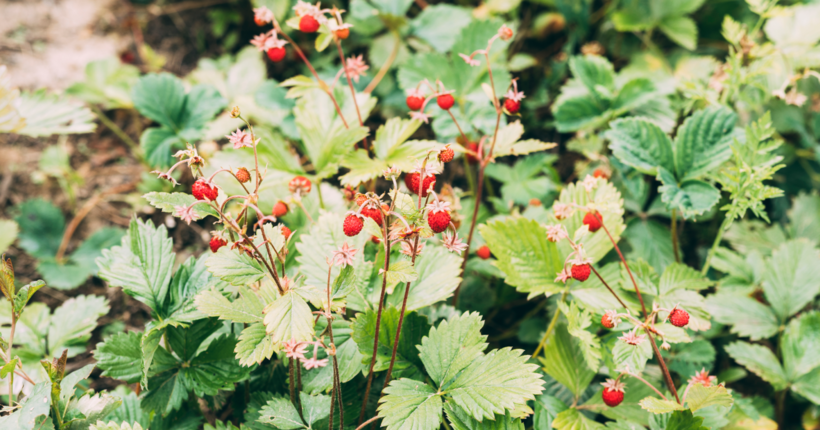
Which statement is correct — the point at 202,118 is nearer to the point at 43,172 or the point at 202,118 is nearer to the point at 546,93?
the point at 43,172

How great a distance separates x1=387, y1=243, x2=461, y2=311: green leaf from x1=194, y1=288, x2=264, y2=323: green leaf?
1.27ft

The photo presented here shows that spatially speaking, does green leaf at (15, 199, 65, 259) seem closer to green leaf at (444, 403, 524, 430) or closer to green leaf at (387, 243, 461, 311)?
green leaf at (387, 243, 461, 311)

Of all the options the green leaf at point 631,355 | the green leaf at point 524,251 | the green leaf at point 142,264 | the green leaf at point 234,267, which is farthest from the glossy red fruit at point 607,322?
the green leaf at point 142,264

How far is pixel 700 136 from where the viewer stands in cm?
170

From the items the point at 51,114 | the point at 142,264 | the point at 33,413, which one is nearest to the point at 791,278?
the point at 142,264

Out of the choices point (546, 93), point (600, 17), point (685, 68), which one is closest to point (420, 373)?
point (546, 93)

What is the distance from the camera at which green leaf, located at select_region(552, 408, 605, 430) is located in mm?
1389

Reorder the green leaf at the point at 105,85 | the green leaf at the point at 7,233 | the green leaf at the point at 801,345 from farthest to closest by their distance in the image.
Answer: the green leaf at the point at 105,85, the green leaf at the point at 7,233, the green leaf at the point at 801,345

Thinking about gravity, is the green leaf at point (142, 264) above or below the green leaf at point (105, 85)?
below

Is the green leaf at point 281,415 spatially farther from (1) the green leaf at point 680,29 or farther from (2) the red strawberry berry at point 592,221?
(1) the green leaf at point 680,29

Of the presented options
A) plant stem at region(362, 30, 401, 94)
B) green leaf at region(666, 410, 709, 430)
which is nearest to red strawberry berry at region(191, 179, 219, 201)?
green leaf at region(666, 410, 709, 430)

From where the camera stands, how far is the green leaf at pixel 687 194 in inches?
61.2

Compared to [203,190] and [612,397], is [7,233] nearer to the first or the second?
[203,190]

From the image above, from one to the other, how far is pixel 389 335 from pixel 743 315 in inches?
52.3
